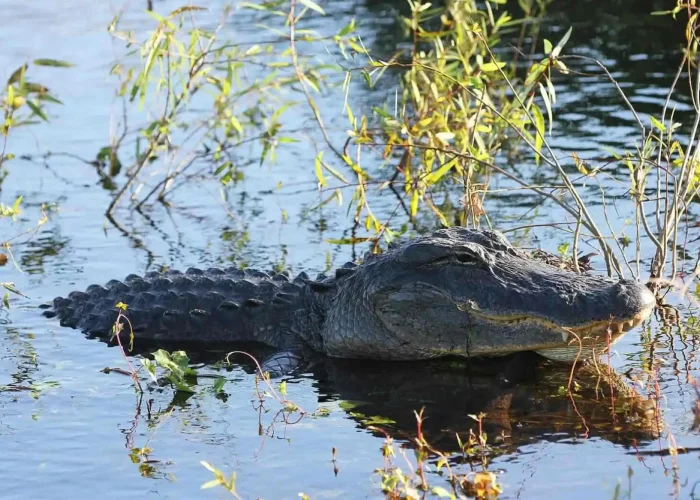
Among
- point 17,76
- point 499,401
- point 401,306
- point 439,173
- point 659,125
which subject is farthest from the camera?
point 17,76

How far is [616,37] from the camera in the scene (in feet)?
43.3

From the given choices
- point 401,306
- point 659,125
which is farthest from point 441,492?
point 659,125

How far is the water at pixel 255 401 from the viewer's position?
4598mm

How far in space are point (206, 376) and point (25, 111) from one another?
6240mm

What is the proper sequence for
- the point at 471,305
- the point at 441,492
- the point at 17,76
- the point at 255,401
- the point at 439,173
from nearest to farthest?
1. the point at 441,492
2. the point at 255,401
3. the point at 471,305
4. the point at 439,173
5. the point at 17,76

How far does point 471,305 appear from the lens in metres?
5.70

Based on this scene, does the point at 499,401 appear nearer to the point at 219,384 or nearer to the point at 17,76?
the point at 219,384

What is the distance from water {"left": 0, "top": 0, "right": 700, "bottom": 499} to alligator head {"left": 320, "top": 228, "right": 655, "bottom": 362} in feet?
0.55

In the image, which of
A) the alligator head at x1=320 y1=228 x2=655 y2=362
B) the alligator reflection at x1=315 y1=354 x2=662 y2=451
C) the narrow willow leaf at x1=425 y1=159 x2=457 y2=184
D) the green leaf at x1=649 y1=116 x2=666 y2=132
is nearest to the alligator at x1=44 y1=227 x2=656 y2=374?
the alligator head at x1=320 y1=228 x2=655 y2=362

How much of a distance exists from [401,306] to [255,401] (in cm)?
92

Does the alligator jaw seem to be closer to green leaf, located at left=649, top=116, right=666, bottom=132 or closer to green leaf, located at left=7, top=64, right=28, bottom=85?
green leaf, located at left=649, top=116, right=666, bottom=132

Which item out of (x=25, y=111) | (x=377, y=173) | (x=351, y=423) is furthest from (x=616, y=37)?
(x=351, y=423)

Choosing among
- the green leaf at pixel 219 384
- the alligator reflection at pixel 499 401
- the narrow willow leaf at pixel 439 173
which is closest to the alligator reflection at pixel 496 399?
the alligator reflection at pixel 499 401

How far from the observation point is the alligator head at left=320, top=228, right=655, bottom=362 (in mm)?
5355
